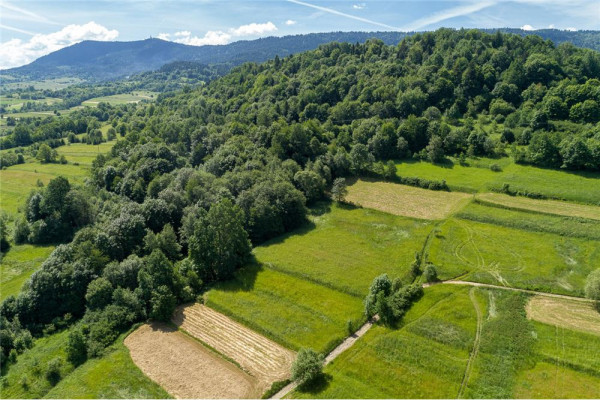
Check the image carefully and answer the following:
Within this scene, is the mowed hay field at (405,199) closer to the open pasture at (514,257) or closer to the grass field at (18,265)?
the open pasture at (514,257)

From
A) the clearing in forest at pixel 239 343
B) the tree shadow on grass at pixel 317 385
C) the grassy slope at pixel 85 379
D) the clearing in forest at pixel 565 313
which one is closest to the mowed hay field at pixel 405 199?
the clearing in forest at pixel 565 313

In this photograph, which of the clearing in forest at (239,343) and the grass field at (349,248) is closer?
the clearing in forest at (239,343)

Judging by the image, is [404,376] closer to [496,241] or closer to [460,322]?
[460,322]

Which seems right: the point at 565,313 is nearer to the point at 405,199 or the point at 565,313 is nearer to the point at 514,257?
the point at 514,257

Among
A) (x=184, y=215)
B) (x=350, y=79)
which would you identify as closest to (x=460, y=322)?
(x=184, y=215)

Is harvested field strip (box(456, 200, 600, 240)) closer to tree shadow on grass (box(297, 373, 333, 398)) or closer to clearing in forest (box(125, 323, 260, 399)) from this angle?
tree shadow on grass (box(297, 373, 333, 398))

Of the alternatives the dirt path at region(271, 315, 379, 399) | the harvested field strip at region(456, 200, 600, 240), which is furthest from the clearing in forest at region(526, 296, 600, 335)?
the dirt path at region(271, 315, 379, 399)

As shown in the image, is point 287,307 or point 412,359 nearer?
point 412,359

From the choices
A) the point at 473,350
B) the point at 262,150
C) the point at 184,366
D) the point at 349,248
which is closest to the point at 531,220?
the point at 349,248
